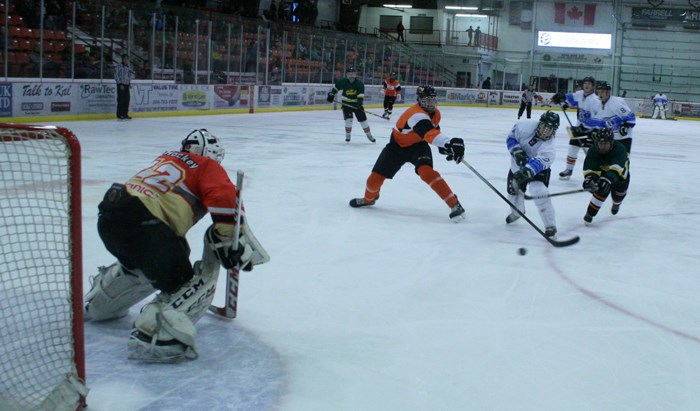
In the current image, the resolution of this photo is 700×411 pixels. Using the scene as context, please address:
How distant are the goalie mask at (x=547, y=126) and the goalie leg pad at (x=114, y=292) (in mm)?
3498

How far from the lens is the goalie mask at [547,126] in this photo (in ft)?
19.0

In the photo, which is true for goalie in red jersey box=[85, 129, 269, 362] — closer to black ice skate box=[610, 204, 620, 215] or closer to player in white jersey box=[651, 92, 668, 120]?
black ice skate box=[610, 204, 620, 215]

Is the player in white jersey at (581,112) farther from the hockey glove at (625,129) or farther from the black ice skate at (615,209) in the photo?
the black ice skate at (615,209)

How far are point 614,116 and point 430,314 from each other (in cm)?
542

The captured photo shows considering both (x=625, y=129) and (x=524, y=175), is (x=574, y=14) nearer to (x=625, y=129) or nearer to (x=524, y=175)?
(x=625, y=129)

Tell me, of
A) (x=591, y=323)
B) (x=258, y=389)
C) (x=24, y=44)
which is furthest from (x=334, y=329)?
(x=24, y=44)

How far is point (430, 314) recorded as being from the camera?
3854mm

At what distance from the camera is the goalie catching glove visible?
2994 millimetres

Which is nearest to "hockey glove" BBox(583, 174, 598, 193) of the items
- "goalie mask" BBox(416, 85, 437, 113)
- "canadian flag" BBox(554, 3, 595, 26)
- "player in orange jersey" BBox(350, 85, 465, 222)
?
"player in orange jersey" BBox(350, 85, 465, 222)

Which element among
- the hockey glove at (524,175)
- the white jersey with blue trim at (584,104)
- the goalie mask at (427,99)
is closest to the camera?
the hockey glove at (524,175)

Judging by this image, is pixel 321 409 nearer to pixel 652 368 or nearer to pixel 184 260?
pixel 184 260

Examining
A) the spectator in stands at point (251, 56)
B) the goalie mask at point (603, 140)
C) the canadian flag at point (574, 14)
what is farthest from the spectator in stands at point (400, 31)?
the goalie mask at point (603, 140)

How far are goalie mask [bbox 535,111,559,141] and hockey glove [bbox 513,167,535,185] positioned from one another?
1.17 feet

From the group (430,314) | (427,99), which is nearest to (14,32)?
(427,99)
